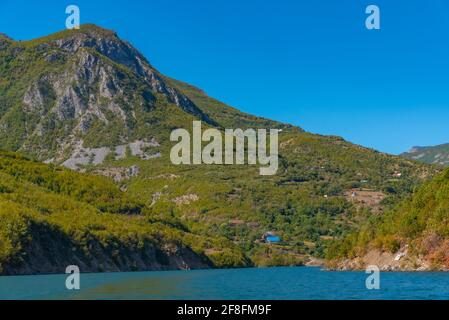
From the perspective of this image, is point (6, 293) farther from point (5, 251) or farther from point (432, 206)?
point (432, 206)

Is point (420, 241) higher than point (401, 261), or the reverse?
point (420, 241)

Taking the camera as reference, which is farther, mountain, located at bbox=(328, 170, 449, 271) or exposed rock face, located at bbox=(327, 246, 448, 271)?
mountain, located at bbox=(328, 170, 449, 271)

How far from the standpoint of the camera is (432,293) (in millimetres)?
90750

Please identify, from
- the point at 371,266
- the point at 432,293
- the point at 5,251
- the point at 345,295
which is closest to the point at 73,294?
the point at 345,295

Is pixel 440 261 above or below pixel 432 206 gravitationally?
below

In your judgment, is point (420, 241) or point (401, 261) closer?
point (420, 241)

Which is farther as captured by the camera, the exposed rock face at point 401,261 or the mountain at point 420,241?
the mountain at point 420,241
